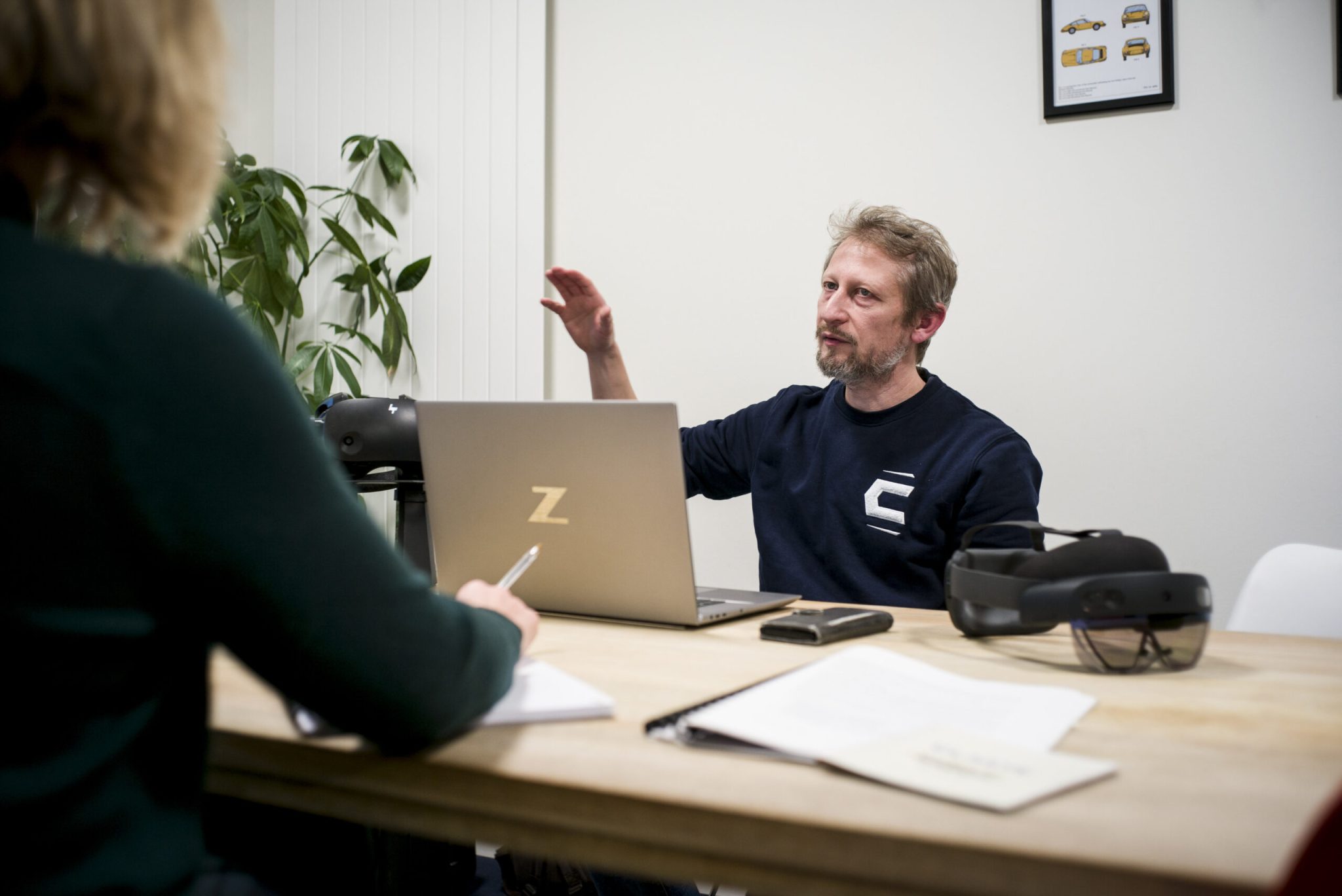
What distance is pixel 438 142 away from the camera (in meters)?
3.04

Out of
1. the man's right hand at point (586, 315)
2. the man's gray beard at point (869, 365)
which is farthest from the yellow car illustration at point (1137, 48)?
the man's right hand at point (586, 315)

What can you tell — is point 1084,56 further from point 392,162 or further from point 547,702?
point 547,702

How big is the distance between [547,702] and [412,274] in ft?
7.80

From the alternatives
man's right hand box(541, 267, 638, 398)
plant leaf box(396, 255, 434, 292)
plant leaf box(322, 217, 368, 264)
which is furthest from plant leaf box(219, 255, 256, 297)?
man's right hand box(541, 267, 638, 398)

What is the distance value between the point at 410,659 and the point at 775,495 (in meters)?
1.46

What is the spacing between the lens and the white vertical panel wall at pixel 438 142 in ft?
9.63

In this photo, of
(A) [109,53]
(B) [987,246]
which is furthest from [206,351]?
(B) [987,246]

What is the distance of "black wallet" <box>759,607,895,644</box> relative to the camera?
3.95 ft

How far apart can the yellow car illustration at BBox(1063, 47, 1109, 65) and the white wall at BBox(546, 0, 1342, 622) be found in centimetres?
3

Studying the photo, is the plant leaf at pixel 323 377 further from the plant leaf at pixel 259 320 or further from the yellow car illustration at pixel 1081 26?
the yellow car illustration at pixel 1081 26

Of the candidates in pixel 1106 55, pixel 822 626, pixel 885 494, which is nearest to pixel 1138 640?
pixel 822 626

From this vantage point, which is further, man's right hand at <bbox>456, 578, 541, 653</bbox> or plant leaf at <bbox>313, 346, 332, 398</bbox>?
plant leaf at <bbox>313, 346, 332, 398</bbox>

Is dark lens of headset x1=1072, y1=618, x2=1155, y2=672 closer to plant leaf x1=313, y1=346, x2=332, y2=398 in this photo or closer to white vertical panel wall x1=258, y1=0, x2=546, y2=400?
white vertical panel wall x1=258, y1=0, x2=546, y2=400

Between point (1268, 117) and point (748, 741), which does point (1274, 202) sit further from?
point (748, 741)
